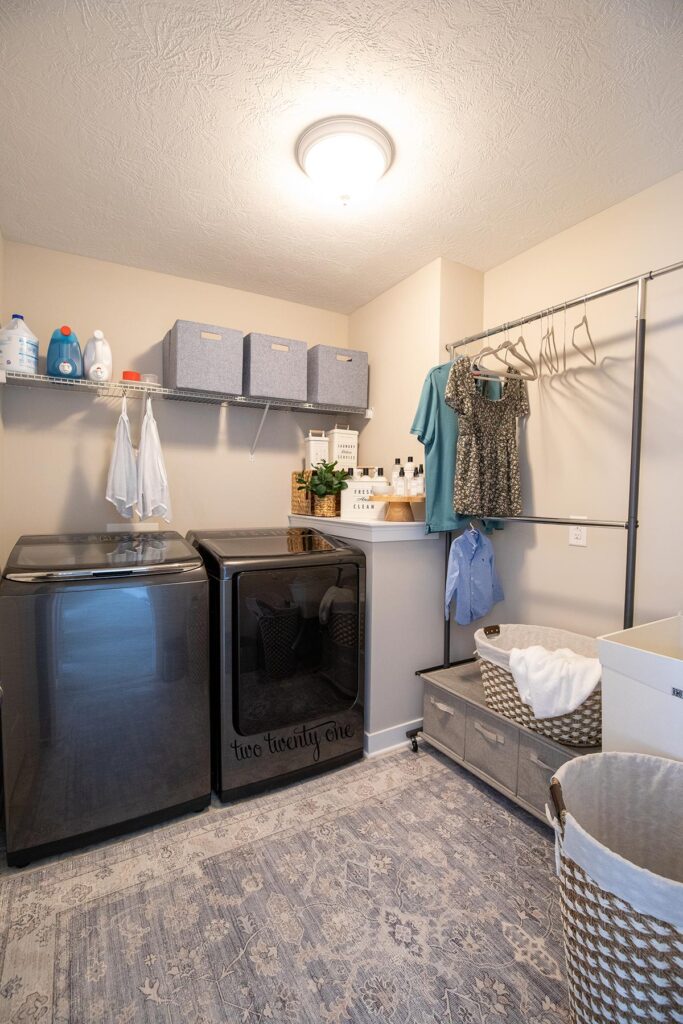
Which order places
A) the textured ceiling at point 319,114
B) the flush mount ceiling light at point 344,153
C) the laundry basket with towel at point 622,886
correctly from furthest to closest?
the flush mount ceiling light at point 344,153 → the textured ceiling at point 319,114 → the laundry basket with towel at point 622,886

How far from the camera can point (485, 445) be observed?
2221 mm

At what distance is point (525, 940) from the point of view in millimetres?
1304

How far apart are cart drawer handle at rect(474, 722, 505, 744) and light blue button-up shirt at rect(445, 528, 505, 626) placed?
1.52ft

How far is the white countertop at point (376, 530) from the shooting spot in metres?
2.21

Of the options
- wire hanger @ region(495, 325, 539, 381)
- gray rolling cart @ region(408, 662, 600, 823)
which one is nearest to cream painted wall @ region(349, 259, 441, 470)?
wire hanger @ region(495, 325, 539, 381)

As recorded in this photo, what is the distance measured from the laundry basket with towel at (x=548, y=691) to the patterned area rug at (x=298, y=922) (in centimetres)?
41

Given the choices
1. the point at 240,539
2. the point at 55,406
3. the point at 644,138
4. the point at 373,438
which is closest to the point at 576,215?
the point at 644,138

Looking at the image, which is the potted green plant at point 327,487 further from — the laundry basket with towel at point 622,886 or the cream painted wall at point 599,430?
the laundry basket with towel at point 622,886

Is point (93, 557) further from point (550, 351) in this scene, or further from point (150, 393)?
point (550, 351)

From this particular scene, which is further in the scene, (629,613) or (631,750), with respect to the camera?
(629,613)

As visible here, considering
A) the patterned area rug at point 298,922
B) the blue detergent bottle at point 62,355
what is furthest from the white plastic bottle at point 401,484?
the blue detergent bottle at point 62,355

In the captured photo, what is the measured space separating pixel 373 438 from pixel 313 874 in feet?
7.51

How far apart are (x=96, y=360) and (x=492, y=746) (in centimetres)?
259

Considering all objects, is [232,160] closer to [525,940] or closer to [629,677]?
[629,677]
